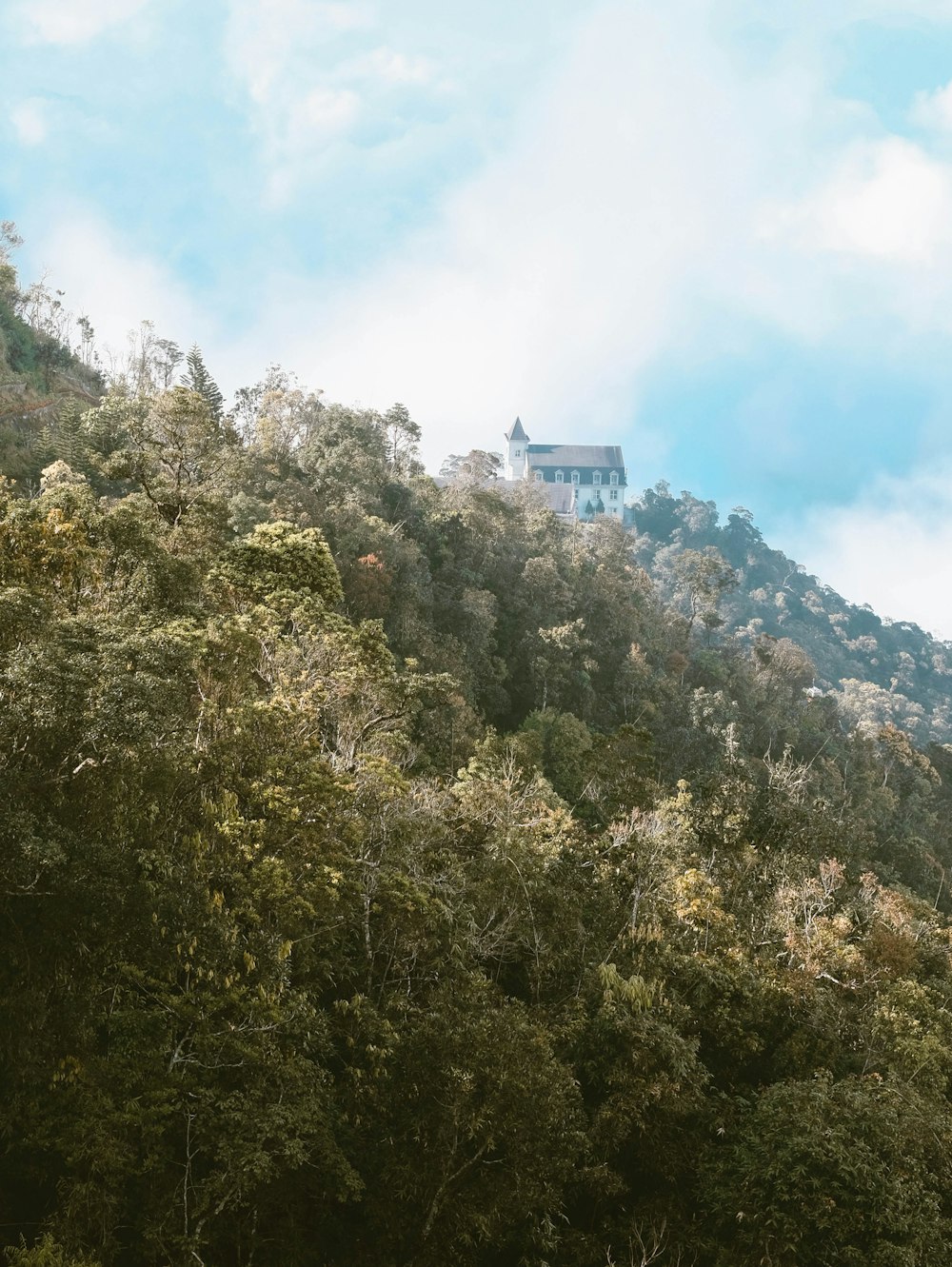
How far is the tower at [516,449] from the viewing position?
112m

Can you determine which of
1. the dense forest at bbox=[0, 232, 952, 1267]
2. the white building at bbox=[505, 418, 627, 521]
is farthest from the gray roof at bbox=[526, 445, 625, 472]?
the dense forest at bbox=[0, 232, 952, 1267]

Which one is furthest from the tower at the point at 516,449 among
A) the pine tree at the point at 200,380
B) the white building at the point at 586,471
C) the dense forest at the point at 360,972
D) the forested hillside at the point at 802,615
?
the dense forest at the point at 360,972

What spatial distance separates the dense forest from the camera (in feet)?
27.4

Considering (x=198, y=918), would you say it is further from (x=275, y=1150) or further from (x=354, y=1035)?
(x=354, y=1035)

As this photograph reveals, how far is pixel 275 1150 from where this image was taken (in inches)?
350

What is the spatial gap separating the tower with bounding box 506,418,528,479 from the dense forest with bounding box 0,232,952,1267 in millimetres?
91152

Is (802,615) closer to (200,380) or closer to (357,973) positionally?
(200,380)

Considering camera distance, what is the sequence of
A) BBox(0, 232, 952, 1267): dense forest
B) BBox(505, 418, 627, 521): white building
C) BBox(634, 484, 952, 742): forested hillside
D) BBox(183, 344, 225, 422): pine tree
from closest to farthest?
BBox(0, 232, 952, 1267): dense forest < BBox(183, 344, 225, 422): pine tree < BBox(634, 484, 952, 742): forested hillside < BBox(505, 418, 627, 521): white building

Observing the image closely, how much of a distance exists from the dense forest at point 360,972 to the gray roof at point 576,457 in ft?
291

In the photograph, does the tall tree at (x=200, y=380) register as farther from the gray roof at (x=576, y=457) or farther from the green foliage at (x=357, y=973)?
the gray roof at (x=576, y=457)

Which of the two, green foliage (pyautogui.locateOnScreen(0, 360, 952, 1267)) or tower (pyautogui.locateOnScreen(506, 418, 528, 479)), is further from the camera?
tower (pyautogui.locateOnScreen(506, 418, 528, 479))

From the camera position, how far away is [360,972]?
503 inches

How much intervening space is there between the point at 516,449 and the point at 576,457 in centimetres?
799

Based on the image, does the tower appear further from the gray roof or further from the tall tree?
the tall tree
